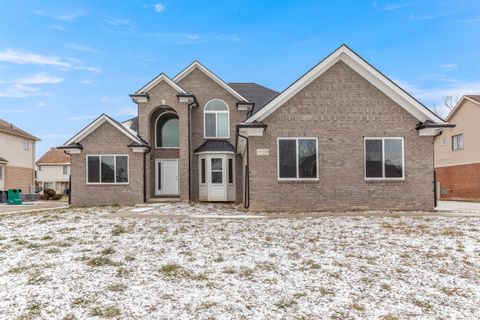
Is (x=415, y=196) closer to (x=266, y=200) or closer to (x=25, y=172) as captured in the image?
(x=266, y=200)

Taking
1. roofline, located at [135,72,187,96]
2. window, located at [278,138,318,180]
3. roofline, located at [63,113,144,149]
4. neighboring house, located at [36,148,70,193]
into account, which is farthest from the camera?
neighboring house, located at [36,148,70,193]

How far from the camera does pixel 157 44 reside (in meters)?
22.3

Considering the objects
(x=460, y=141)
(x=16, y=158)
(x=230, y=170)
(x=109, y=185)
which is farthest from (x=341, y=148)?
(x=16, y=158)

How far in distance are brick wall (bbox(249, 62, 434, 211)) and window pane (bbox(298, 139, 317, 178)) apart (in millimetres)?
256

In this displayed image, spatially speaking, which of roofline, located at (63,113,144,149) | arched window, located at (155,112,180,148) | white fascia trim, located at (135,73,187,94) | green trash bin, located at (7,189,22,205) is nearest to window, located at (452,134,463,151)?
white fascia trim, located at (135,73,187,94)

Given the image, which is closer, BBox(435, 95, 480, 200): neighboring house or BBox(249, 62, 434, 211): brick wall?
BBox(249, 62, 434, 211): brick wall

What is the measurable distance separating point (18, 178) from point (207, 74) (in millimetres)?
23734

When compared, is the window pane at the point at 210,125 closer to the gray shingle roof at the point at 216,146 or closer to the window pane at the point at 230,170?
the gray shingle roof at the point at 216,146

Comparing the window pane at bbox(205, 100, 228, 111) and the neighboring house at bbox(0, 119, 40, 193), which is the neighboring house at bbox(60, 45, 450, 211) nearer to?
the window pane at bbox(205, 100, 228, 111)

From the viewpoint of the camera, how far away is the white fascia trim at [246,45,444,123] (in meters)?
13.3

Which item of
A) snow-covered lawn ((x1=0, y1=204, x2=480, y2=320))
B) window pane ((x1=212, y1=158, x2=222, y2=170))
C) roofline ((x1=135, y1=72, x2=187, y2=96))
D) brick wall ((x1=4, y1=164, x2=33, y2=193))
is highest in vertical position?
roofline ((x1=135, y1=72, x2=187, y2=96))

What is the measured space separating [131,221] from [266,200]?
5499mm

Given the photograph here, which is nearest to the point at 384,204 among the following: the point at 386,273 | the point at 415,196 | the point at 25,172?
the point at 415,196

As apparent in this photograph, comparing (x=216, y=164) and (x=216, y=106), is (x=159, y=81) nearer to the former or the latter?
(x=216, y=106)
